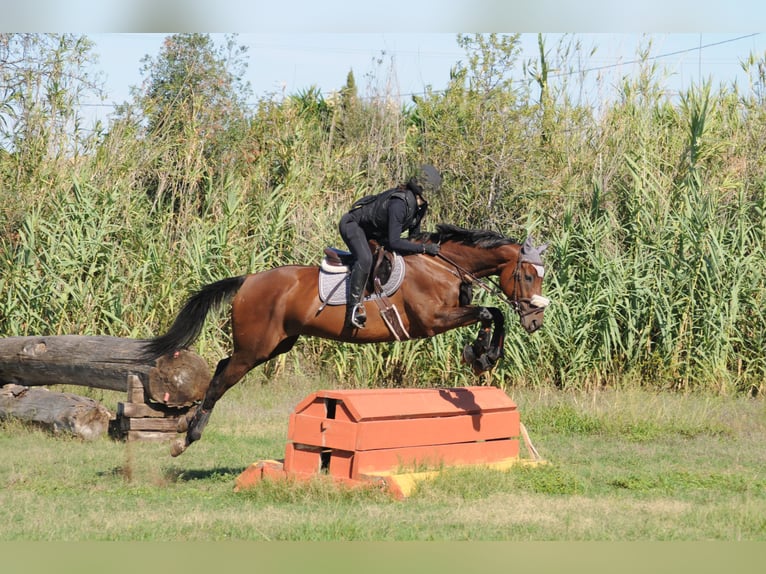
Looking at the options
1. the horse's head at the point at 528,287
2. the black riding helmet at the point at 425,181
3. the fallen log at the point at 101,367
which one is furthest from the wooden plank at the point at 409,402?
the fallen log at the point at 101,367

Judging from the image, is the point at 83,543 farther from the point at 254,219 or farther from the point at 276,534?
the point at 254,219

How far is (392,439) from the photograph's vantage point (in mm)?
7035

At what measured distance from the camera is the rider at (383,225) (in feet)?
25.2

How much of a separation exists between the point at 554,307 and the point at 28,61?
9.60 metres

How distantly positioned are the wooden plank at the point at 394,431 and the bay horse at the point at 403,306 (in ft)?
1.66

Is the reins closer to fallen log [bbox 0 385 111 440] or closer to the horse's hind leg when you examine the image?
the horse's hind leg

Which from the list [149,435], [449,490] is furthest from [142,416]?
[449,490]

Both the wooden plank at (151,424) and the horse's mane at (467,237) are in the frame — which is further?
the wooden plank at (151,424)

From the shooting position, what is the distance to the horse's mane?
800 cm

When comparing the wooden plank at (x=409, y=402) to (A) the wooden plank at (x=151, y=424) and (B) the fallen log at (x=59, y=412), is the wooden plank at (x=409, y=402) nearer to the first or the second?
(A) the wooden plank at (x=151, y=424)

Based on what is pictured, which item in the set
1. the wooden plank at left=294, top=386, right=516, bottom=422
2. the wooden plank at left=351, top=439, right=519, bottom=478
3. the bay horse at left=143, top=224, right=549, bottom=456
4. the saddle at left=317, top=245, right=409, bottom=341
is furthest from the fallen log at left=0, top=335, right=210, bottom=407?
the wooden plank at left=351, top=439, right=519, bottom=478

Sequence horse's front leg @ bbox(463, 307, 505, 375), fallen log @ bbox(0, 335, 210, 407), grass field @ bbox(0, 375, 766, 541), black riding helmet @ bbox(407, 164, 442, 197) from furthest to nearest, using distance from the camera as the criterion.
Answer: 1. fallen log @ bbox(0, 335, 210, 407)
2. black riding helmet @ bbox(407, 164, 442, 197)
3. horse's front leg @ bbox(463, 307, 505, 375)
4. grass field @ bbox(0, 375, 766, 541)

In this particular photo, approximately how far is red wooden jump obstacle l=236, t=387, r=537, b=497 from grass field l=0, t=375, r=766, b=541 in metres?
0.19

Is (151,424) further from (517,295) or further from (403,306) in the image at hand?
(517,295)
